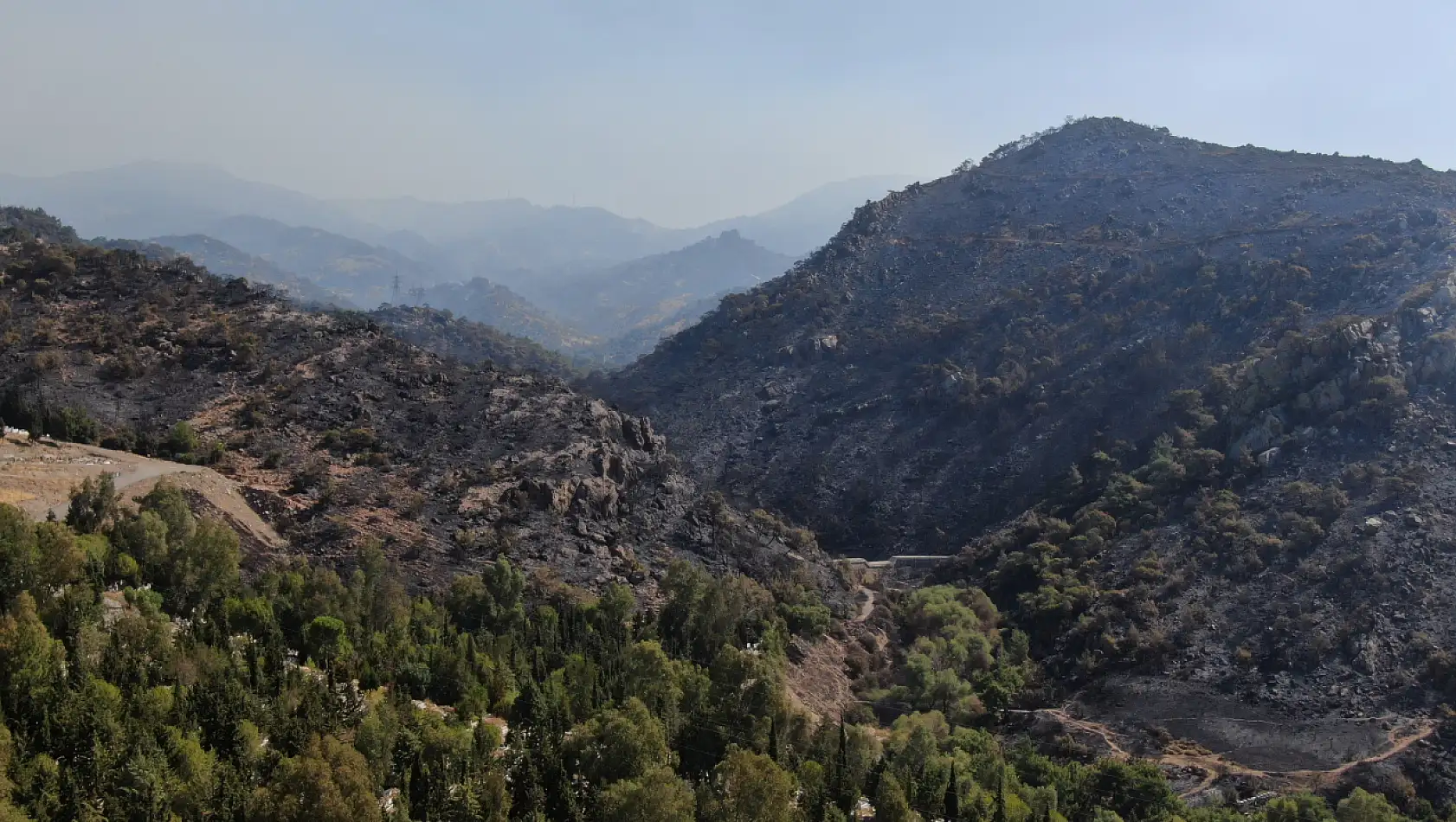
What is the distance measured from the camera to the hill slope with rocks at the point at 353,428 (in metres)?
35.5

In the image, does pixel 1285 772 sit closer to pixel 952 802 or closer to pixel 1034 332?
pixel 952 802

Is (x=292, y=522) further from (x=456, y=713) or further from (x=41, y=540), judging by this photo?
(x=456, y=713)

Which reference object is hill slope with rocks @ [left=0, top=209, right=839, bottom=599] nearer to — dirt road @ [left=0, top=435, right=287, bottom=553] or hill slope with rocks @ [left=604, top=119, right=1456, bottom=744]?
dirt road @ [left=0, top=435, right=287, bottom=553]

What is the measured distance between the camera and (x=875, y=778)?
77.4ft

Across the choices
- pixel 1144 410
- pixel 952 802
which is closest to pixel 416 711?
pixel 952 802

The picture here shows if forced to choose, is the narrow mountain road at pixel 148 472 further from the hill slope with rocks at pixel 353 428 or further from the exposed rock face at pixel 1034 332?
the exposed rock face at pixel 1034 332

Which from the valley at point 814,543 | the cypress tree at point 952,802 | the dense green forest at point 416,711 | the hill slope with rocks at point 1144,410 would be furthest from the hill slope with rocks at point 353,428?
the cypress tree at point 952,802

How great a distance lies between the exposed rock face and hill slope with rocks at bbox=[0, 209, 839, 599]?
1690 centimetres

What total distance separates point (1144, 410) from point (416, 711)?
50140mm

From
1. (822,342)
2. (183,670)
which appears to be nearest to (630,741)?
(183,670)

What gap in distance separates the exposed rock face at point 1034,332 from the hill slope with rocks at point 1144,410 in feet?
0.82

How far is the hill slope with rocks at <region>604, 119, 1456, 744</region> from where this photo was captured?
36.0 m

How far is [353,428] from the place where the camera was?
135 feet

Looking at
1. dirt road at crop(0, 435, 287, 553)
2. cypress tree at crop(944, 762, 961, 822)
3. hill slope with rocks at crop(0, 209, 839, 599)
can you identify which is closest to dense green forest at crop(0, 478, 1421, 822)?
cypress tree at crop(944, 762, 961, 822)
